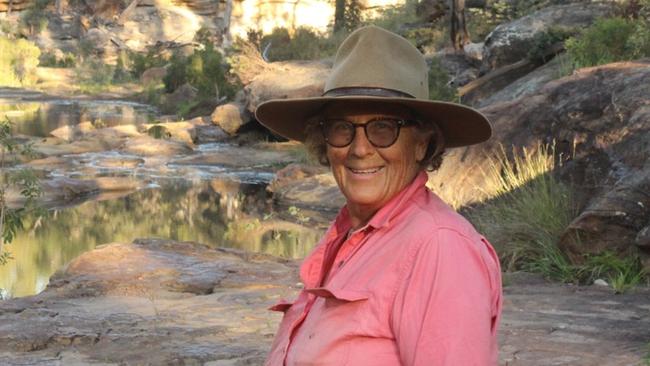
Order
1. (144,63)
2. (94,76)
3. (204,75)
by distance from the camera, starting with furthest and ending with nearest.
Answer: (94,76)
(144,63)
(204,75)

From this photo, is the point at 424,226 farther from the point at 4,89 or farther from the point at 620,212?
the point at 4,89

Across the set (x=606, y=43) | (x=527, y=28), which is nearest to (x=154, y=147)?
(x=527, y=28)

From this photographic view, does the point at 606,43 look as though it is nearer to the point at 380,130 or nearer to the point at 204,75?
the point at 380,130

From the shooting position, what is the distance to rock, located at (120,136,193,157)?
64.9 ft

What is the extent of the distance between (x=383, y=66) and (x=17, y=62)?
124ft

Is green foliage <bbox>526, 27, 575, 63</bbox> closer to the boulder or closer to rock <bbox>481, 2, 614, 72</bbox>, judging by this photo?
rock <bbox>481, 2, 614, 72</bbox>

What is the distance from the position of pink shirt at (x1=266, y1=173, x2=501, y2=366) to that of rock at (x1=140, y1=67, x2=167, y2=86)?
34499 millimetres

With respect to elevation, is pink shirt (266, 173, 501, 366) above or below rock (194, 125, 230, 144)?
above

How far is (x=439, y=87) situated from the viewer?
17.5 m

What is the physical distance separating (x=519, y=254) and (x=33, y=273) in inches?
183

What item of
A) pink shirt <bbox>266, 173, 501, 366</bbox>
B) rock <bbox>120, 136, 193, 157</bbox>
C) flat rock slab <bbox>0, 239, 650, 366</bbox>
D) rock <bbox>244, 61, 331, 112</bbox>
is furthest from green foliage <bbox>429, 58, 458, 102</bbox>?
pink shirt <bbox>266, 173, 501, 366</bbox>

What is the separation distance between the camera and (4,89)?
34.0m

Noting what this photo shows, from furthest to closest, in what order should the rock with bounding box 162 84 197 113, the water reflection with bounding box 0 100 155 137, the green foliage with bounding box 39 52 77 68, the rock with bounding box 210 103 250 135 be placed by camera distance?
1. the green foliage with bounding box 39 52 77 68
2. the rock with bounding box 162 84 197 113
3. the water reflection with bounding box 0 100 155 137
4. the rock with bounding box 210 103 250 135

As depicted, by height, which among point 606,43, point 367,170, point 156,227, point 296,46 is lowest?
point 156,227
